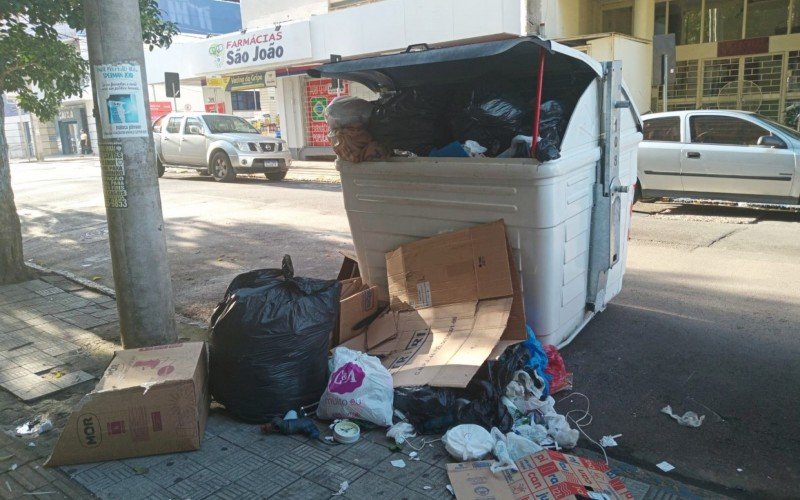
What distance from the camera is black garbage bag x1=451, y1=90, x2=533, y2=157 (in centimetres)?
400

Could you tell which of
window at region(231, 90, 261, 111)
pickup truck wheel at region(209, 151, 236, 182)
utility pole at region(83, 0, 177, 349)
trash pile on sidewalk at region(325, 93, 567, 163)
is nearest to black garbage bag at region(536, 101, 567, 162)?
trash pile on sidewalk at region(325, 93, 567, 163)

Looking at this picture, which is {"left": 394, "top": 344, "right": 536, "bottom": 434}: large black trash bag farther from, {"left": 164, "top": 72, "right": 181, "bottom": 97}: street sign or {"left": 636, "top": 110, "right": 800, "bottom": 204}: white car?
{"left": 164, "top": 72, "right": 181, "bottom": 97}: street sign

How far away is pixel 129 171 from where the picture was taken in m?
3.77

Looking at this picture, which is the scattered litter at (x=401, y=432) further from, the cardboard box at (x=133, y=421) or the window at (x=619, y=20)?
the window at (x=619, y=20)

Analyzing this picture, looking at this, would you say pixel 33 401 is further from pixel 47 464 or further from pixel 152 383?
pixel 152 383

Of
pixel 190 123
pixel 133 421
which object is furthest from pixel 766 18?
pixel 133 421

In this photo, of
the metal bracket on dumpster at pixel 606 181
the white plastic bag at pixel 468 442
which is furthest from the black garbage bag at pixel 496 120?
the white plastic bag at pixel 468 442

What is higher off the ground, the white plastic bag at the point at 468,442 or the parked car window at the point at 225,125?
the parked car window at the point at 225,125

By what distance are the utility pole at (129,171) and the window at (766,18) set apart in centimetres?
1623

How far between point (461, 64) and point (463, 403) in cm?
226

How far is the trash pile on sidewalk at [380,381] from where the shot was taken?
9.78 feet

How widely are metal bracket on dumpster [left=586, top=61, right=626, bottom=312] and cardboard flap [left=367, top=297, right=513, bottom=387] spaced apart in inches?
39.8

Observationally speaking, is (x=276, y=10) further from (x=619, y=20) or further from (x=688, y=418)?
(x=688, y=418)

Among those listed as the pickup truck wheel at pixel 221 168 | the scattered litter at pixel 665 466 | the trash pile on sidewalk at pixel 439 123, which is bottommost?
the scattered litter at pixel 665 466
